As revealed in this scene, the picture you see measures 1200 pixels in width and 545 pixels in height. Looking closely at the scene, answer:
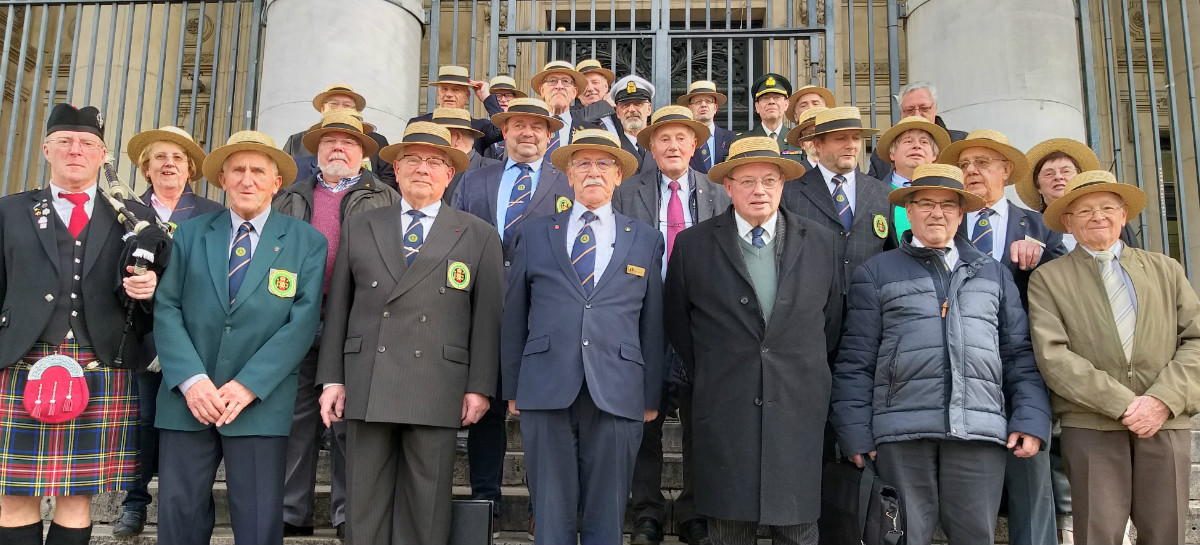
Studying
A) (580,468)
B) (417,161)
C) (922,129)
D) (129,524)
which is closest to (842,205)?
(922,129)

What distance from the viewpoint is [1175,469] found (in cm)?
380

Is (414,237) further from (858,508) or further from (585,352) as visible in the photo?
(858,508)

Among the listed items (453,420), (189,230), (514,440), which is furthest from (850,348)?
(189,230)

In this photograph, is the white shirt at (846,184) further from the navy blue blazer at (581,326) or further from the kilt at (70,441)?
the kilt at (70,441)

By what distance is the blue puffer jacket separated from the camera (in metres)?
3.76

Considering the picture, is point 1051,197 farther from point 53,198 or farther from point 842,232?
point 53,198

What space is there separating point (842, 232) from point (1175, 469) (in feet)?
5.86

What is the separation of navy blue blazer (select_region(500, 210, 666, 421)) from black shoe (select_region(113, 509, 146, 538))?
6.35ft

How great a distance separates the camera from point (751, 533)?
3.85 m

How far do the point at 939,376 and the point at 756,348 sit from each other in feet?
2.44

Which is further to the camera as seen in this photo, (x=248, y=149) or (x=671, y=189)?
(x=671, y=189)

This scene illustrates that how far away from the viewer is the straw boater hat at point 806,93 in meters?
6.35

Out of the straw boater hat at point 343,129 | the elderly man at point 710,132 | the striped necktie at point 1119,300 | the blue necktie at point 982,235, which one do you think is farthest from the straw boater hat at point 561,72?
the striped necktie at point 1119,300

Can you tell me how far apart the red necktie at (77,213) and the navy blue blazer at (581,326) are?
6.13 ft
